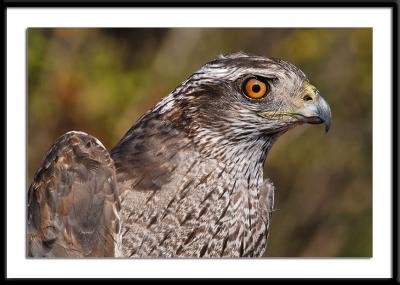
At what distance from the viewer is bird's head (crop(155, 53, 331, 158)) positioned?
4.58 meters

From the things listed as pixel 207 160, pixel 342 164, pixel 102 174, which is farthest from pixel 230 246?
pixel 342 164

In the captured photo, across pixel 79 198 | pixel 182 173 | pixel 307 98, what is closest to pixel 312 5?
pixel 307 98

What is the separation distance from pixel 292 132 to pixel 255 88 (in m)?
1.49

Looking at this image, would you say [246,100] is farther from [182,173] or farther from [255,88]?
[182,173]

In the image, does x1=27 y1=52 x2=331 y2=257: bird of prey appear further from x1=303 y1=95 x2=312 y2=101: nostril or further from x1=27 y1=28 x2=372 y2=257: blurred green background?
x1=27 y1=28 x2=372 y2=257: blurred green background

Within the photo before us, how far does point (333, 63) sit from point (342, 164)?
2.24 feet

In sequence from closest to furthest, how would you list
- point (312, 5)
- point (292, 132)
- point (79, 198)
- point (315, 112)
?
point (315, 112)
point (79, 198)
point (312, 5)
point (292, 132)

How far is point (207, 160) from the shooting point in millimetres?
4723

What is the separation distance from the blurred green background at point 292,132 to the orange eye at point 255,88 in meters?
0.79

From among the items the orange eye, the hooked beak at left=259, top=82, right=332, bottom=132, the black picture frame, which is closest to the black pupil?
the orange eye

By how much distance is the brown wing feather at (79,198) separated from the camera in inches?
183

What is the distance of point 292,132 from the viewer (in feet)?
19.8

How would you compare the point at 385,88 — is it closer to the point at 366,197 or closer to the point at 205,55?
the point at 366,197

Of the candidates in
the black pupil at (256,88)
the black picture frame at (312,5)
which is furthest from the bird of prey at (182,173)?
the black picture frame at (312,5)
